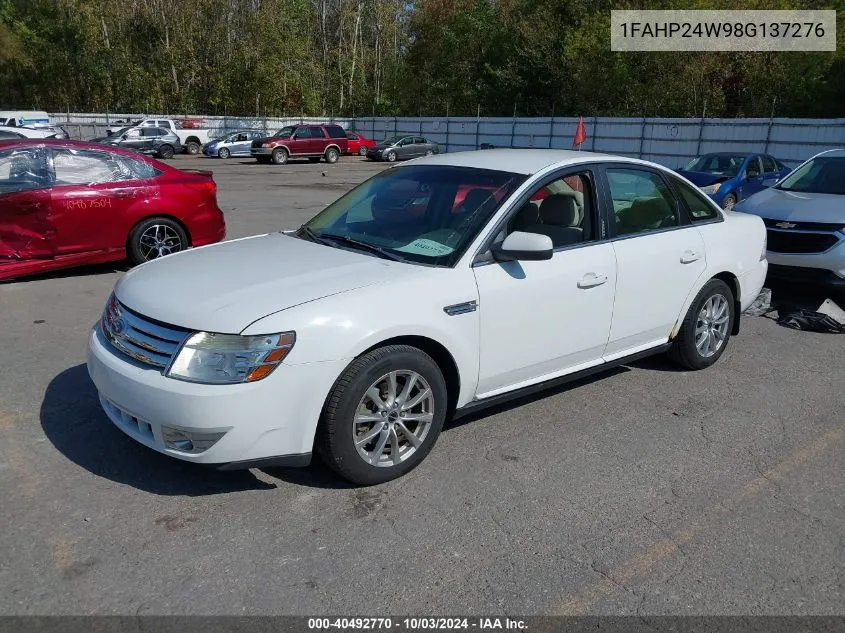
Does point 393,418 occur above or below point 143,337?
below

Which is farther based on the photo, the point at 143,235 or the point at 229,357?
the point at 143,235

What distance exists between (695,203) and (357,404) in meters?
3.29

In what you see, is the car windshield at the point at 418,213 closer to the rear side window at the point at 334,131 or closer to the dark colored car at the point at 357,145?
the rear side window at the point at 334,131

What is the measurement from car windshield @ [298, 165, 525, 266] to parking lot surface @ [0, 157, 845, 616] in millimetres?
693

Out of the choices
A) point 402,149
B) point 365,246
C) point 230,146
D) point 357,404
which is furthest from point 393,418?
point 230,146

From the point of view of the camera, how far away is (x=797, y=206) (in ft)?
25.0

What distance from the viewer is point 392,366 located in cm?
354

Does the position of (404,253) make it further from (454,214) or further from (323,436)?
(323,436)

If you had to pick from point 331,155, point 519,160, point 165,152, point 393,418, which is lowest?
point 165,152

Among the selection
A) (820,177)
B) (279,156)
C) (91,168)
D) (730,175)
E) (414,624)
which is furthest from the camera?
(279,156)

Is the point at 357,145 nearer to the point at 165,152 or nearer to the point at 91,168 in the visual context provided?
the point at 165,152

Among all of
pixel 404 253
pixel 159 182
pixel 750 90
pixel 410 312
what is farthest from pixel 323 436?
pixel 750 90

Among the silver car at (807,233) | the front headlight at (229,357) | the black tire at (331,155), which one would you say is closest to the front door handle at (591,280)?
the front headlight at (229,357)

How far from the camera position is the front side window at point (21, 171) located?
7.56m
